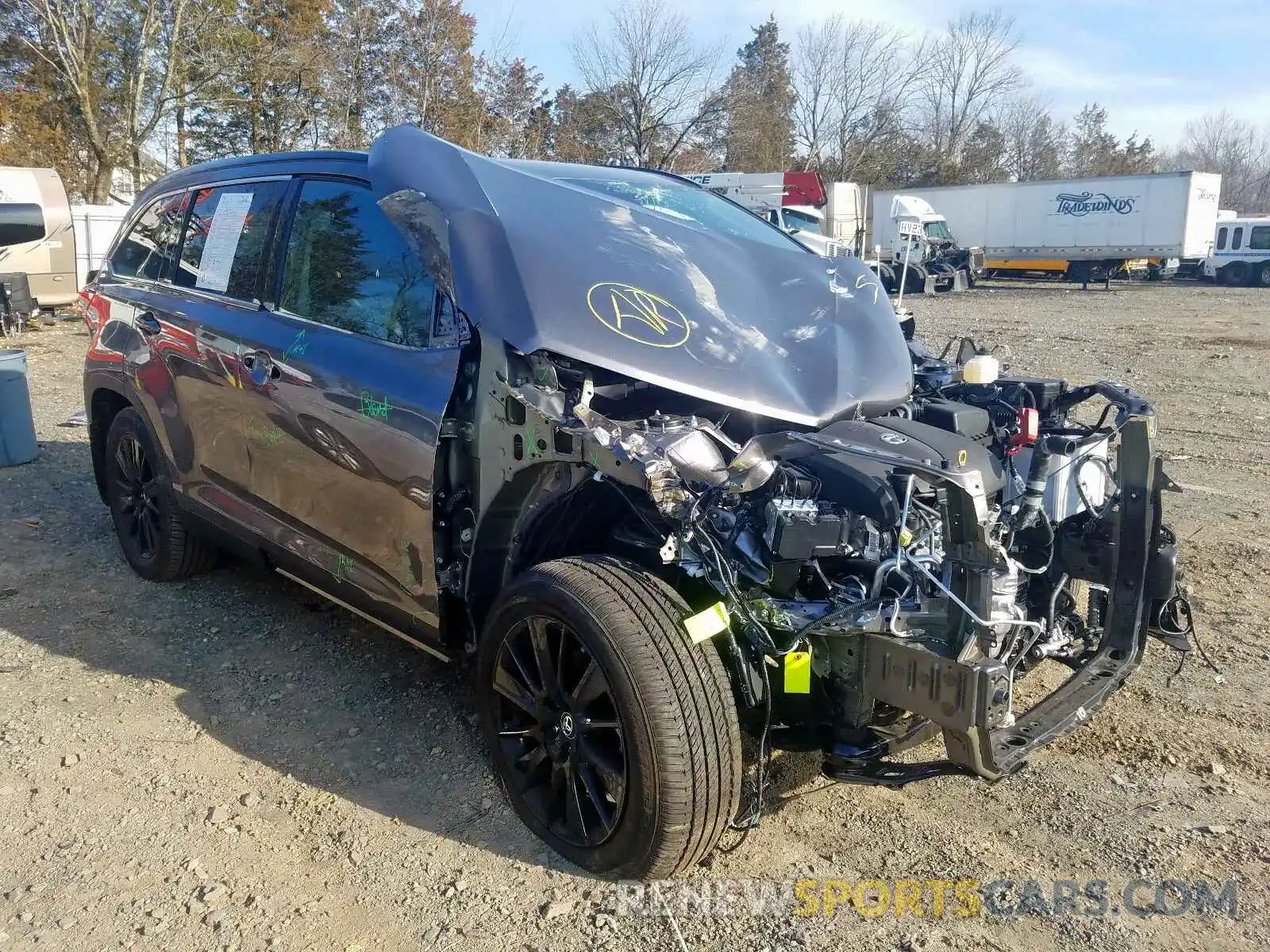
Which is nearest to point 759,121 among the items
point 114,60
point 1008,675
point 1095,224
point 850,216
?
point 850,216

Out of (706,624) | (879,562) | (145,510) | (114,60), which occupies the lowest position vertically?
(145,510)

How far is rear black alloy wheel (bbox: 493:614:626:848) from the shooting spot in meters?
2.78

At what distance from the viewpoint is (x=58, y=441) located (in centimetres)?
834

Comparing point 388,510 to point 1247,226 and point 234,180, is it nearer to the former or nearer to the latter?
point 234,180

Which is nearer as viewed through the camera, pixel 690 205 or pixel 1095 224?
pixel 690 205

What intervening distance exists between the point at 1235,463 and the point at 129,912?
751 centimetres

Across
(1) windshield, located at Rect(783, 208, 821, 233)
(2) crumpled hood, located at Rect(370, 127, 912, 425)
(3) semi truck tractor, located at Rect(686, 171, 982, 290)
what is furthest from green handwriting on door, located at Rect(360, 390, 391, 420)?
(3) semi truck tractor, located at Rect(686, 171, 982, 290)

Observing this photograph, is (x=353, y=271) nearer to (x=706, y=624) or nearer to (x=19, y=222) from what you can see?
(x=19, y=222)

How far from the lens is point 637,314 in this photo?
3.10m

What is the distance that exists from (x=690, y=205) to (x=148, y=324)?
2.57 m

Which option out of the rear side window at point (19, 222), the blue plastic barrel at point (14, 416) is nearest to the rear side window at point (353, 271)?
the rear side window at point (19, 222)

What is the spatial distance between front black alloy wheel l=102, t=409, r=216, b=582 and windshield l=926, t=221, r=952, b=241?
2844 cm

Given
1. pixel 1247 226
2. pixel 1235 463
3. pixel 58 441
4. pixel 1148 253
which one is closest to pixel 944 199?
pixel 1148 253

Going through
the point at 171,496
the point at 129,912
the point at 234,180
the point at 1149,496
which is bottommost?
the point at 129,912
